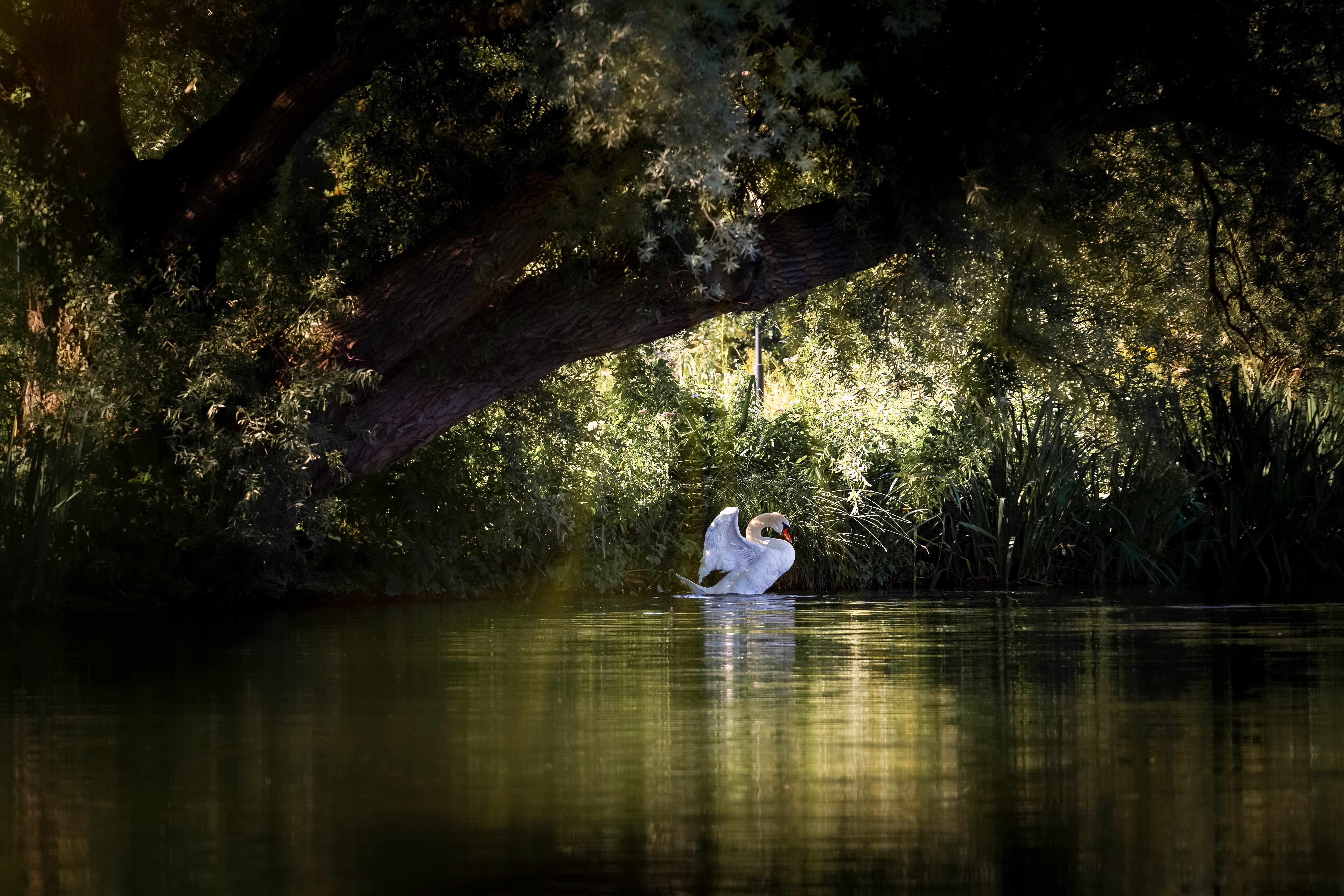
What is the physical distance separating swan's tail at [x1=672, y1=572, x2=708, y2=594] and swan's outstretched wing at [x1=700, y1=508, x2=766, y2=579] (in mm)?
472

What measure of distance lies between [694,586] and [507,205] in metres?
5.08

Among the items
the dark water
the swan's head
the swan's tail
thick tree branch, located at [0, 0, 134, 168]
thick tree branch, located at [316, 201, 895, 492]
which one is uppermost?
thick tree branch, located at [0, 0, 134, 168]

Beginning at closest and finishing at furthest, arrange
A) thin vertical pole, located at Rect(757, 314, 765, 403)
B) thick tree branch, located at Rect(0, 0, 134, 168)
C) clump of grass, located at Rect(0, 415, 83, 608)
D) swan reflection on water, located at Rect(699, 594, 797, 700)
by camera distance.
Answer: swan reflection on water, located at Rect(699, 594, 797, 700) < clump of grass, located at Rect(0, 415, 83, 608) < thick tree branch, located at Rect(0, 0, 134, 168) < thin vertical pole, located at Rect(757, 314, 765, 403)

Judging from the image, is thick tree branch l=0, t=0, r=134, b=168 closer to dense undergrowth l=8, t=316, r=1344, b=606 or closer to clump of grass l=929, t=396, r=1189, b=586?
dense undergrowth l=8, t=316, r=1344, b=606

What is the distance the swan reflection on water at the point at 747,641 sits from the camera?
7.39 meters

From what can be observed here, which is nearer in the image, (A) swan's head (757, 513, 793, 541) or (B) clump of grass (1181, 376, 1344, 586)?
(A) swan's head (757, 513, 793, 541)

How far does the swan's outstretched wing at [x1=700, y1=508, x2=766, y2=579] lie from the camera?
15359mm

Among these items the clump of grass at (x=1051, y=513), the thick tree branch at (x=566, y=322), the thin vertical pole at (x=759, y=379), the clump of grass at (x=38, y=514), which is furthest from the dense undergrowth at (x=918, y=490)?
the clump of grass at (x=38, y=514)

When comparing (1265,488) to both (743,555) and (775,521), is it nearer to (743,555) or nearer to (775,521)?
(775,521)

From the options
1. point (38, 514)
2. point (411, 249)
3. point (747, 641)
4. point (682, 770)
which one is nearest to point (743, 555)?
point (411, 249)

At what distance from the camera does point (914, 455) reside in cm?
1766

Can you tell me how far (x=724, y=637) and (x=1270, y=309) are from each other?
7.31m

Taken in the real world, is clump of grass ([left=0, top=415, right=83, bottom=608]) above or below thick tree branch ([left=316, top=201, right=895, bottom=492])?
below

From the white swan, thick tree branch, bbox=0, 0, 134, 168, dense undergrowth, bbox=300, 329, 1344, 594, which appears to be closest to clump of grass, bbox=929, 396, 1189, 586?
dense undergrowth, bbox=300, 329, 1344, 594
